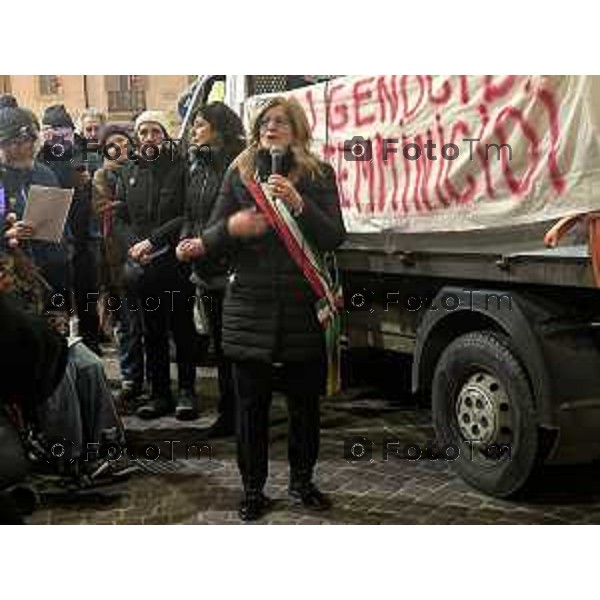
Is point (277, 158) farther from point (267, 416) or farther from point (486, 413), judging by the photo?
point (486, 413)

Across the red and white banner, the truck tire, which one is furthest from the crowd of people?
the truck tire

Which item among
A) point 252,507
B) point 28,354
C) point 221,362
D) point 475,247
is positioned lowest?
point 252,507

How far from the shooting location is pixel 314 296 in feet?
12.5

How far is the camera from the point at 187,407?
159 inches

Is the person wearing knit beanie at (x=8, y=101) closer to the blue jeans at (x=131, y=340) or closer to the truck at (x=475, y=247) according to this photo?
the truck at (x=475, y=247)

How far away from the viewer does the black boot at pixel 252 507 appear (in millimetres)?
3895

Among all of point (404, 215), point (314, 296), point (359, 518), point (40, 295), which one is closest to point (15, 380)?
point (40, 295)

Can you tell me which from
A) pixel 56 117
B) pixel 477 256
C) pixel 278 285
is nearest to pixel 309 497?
pixel 278 285

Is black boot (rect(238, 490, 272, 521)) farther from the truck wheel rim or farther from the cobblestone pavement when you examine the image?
the truck wheel rim

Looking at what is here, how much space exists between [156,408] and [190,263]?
69 cm

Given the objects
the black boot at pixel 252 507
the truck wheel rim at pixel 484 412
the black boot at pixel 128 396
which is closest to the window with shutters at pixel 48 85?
the black boot at pixel 128 396

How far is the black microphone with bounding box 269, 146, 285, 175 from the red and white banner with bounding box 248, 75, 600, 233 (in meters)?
0.22

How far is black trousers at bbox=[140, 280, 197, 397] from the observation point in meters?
4.01

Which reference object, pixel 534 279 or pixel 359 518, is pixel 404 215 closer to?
pixel 534 279
